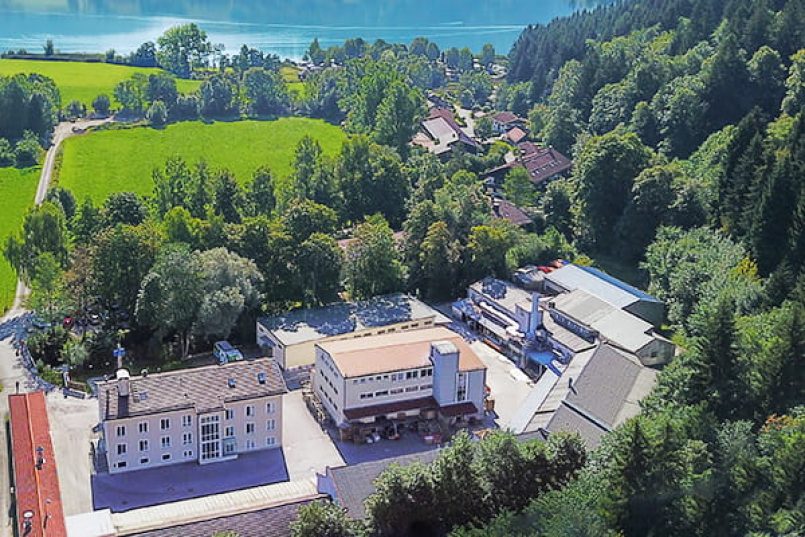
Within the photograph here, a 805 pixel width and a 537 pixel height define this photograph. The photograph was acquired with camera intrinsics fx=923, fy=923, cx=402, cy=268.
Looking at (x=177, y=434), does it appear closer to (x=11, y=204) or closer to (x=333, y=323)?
(x=333, y=323)

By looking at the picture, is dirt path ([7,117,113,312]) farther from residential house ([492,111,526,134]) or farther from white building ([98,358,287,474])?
residential house ([492,111,526,134])

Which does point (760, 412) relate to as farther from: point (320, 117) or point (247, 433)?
point (320, 117)

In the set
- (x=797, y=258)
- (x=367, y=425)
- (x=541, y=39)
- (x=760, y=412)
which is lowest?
(x=367, y=425)

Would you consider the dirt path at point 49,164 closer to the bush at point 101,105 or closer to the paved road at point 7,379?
the paved road at point 7,379

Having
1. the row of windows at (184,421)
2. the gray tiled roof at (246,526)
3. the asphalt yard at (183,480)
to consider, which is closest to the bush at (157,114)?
the row of windows at (184,421)

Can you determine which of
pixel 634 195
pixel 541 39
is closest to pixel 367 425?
pixel 634 195

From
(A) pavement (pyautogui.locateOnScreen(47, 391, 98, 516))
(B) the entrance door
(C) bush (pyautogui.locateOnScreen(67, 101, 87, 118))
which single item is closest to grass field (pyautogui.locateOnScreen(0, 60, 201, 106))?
(C) bush (pyautogui.locateOnScreen(67, 101, 87, 118))

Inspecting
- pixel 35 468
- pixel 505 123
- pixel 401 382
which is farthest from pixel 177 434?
pixel 505 123
